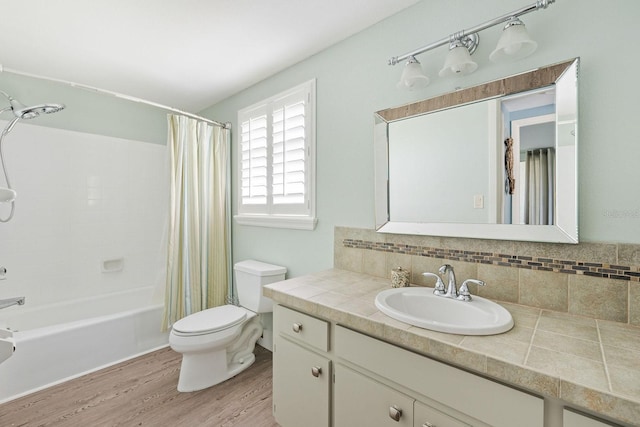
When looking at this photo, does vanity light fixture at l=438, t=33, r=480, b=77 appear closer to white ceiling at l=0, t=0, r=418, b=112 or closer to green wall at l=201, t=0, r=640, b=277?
green wall at l=201, t=0, r=640, b=277

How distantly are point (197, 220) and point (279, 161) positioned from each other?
0.94 m

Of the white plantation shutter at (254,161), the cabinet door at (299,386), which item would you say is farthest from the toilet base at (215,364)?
the white plantation shutter at (254,161)

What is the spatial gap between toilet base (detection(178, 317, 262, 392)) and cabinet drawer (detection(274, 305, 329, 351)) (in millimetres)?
854

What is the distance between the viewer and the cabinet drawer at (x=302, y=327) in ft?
4.15

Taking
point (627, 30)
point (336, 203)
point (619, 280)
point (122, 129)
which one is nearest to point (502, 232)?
point (619, 280)

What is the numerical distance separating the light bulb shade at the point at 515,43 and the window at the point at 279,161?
117 cm

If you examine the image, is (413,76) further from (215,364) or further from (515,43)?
(215,364)

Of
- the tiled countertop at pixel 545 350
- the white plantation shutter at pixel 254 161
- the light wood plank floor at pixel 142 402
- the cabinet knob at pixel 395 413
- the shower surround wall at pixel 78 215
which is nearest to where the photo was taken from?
the tiled countertop at pixel 545 350

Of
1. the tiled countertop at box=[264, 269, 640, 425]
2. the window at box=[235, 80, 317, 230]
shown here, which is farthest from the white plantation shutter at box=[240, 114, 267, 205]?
the tiled countertop at box=[264, 269, 640, 425]

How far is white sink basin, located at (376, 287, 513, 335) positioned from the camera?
92 centimetres

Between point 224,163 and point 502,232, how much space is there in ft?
7.67

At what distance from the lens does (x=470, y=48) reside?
1.34 m

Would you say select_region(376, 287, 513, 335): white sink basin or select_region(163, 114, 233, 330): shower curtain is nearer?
select_region(376, 287, 513, 335): white sink basin

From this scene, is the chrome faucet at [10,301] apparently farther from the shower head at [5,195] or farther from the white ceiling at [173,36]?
the white ceiling at [173,36]
